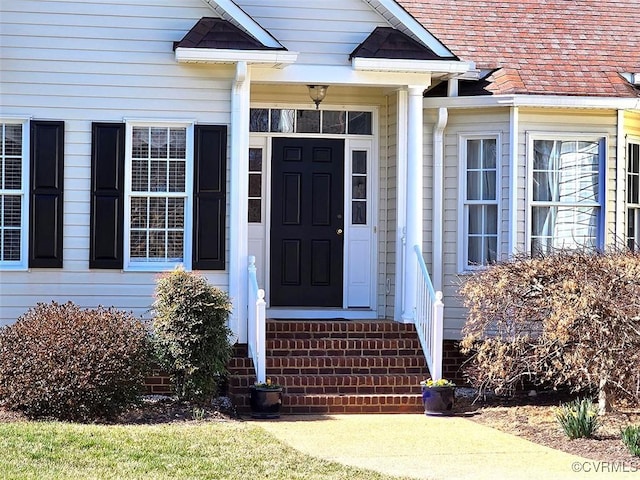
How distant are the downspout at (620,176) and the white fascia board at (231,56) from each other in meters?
A: 4.52

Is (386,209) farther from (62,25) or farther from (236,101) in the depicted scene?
(62,25)

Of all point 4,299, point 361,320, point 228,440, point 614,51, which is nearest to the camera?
point 228,440

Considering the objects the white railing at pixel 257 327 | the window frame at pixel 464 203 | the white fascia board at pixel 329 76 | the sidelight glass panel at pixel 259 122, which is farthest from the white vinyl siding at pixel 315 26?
the white railing at pixel 257 327

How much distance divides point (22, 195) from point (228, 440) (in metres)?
4.74

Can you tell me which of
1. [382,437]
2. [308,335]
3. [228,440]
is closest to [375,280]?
[308,335]

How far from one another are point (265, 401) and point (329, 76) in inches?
165

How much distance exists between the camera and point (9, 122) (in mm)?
12797

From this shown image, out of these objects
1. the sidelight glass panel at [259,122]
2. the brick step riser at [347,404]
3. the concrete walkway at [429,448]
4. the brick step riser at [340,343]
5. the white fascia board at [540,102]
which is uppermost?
the white fascia board at [540,102]

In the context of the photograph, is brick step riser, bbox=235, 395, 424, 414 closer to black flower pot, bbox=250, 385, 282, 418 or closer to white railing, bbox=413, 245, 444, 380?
black flower pot, bbox=250, 385, 282, 418

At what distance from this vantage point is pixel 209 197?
1291cm

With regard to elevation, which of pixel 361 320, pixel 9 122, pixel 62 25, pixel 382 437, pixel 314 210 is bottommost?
pixel 382 437

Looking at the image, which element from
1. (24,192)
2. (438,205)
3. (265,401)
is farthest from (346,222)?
(24,192)

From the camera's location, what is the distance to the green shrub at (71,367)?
34.2ft

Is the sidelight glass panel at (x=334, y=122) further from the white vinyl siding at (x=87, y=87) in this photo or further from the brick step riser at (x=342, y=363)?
the brick step riser at (x=342, y=363)
